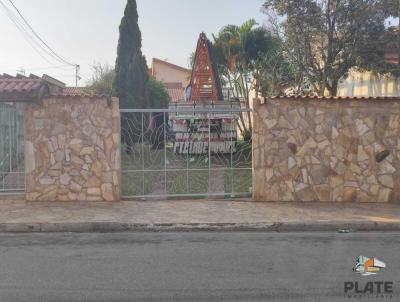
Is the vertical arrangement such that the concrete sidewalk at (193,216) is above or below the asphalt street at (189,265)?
above

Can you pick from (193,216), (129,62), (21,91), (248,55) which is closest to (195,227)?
(193,216)

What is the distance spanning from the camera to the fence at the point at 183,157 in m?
9.76

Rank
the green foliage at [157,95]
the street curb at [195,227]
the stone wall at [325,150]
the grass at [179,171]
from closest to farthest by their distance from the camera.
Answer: the street curb at [195,227]
the stone wall at [325,150]
the grass at [179,171]
the green foliage at [157,95]

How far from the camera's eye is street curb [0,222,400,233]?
24.8ft

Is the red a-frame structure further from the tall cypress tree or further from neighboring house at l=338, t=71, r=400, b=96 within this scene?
neighboring house at l=338, t=71, r=400, b=96

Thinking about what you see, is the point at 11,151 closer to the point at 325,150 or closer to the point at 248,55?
the point at 325,150

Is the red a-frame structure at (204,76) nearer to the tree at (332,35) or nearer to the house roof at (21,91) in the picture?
the tree at (332,35)

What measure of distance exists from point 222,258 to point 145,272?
1.10 meters

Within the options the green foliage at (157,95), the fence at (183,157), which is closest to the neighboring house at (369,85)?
the fence at (183,157)

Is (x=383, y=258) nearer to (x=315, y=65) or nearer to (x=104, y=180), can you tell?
(x=104, y=180)

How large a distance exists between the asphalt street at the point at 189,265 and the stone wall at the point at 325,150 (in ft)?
7.22

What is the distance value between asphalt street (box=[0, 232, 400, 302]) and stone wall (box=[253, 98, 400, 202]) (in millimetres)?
2201

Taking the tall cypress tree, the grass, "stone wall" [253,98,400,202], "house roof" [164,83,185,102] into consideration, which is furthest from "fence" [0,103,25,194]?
"house roof" [164,83,185,102]

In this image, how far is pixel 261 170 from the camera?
9.55 metres
